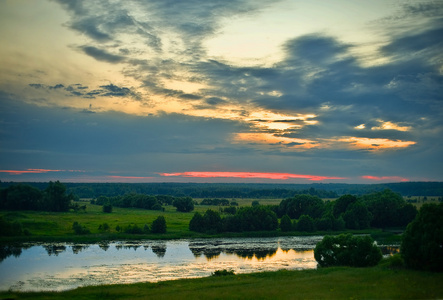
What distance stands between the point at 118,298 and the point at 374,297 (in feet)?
70.9

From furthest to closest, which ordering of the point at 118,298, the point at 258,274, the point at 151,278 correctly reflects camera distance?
the point at 151,278 → the point at 258,274 → the point at 118,298

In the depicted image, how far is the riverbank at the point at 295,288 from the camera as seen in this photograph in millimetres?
29812

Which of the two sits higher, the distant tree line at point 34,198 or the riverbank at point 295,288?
the distant tree line at point 34,198

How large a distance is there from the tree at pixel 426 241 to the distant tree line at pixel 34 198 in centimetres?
11207

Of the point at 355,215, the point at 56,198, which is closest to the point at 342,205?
the point at 355,215

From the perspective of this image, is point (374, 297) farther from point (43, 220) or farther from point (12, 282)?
point (43, 220)

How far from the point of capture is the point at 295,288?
112 ft

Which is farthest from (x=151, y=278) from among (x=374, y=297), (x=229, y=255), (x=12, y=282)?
(x=374, y=297)

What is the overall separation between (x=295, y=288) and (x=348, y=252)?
59.7ft

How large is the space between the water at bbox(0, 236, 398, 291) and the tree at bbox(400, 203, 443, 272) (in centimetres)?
1957

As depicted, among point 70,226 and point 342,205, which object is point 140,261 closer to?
point 70,226

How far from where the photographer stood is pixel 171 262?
2430 inches

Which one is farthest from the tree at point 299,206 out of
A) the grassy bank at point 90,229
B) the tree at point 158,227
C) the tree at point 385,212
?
the tree at point 158,227

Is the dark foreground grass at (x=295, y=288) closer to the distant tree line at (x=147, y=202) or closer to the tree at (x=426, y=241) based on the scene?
the tree at (x=426, y=241)
